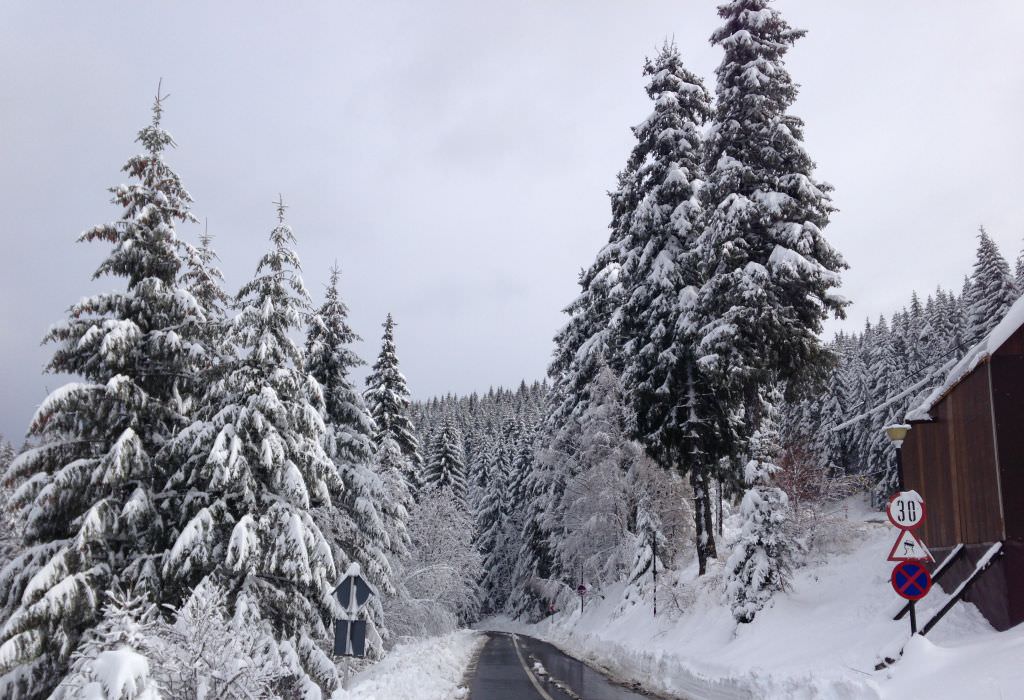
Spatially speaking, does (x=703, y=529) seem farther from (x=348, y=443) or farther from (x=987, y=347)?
(x=987, y=347)

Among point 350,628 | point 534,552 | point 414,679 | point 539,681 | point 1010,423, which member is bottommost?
point 534,552

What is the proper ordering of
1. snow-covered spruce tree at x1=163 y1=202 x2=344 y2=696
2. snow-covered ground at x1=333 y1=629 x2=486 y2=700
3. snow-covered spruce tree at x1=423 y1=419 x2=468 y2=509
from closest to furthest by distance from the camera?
1. snow-covered ground at x1=333 y1=629 x2=486 y2=700
2. snow-covered spruce tree at x1=163 y1=202 x2=344 y2=696
3. snow-covered spruce tree at x1=423 y1=419 x2=468 y2=509

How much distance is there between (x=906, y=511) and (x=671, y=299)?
47.5 feet

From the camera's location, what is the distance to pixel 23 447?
649 inches

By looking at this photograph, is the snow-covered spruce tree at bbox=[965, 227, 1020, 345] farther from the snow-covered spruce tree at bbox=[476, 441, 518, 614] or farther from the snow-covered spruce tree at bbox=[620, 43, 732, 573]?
the snow-covered spruce tree at bbox=[476, 441, 518, 614]

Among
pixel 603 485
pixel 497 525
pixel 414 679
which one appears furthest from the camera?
pixel 497 525

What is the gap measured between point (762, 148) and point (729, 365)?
6.42 metres

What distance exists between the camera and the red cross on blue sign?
10.5 meters

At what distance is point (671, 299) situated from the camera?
24766 mm

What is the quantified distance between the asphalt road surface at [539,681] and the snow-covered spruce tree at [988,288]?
2742 centimetres

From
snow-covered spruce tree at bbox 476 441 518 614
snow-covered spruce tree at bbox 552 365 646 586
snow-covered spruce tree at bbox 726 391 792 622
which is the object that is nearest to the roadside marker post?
snow-covered spruce tree at bbox 726 391 792 622

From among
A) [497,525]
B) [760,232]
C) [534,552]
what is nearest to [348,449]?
[760,232]

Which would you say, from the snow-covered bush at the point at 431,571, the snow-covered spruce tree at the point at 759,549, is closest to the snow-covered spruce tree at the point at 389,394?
the snow-covered bush at the point at 431,571

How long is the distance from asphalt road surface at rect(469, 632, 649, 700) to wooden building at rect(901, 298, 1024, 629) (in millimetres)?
6692
